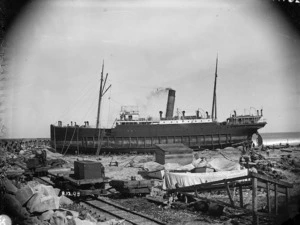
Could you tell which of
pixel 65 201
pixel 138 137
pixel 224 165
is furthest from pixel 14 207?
pixel 138 137

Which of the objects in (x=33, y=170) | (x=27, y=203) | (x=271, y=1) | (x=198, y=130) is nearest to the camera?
(x=27, y=203)

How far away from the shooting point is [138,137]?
43.7 metres

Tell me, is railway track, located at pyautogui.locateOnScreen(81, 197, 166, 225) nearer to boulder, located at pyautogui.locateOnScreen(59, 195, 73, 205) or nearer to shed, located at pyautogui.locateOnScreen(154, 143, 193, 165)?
boulder, located at pyautogui.locateOnScreen(59, 195, 73, 205)

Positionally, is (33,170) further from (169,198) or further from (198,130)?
(198,130)

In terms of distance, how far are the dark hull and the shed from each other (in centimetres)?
2097

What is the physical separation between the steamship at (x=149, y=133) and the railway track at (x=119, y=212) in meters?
28.3

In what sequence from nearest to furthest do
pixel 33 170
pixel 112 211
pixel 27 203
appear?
pixel 27 203
pixel 112 211
pixel 33 170

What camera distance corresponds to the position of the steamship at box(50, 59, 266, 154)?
4309 centimetres

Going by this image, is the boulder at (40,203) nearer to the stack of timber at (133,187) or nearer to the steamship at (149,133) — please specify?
→ the stack of timber at (133,187)

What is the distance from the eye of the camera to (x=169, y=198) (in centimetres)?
1220

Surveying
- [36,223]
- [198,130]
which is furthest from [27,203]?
[198,130]

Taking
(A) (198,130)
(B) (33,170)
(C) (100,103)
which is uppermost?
(C) (100,103)

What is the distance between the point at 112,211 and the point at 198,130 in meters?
35.9

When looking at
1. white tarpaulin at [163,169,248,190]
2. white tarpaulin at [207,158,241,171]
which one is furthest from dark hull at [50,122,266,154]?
white tarpaulin at [163,169,248,190]
